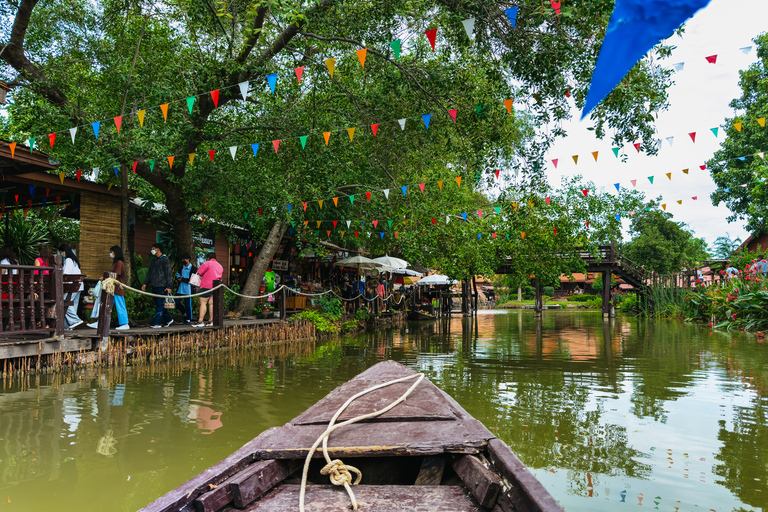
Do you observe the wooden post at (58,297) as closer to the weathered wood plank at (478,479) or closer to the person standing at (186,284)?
the person standing at (186,284)

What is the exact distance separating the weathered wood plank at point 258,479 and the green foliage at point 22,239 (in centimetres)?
1025

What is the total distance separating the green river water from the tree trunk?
153 inches

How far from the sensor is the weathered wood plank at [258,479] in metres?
2.20

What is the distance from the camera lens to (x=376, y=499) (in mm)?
2311

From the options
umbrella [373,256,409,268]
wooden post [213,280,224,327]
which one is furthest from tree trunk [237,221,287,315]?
umbrella [373,256,409,268]

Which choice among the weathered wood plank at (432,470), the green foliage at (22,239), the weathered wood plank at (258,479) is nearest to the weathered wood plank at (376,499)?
the weathered wood plank at (258,479)

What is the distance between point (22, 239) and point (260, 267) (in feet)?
17.3

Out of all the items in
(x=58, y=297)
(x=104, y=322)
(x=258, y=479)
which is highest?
(x=58, y=297)

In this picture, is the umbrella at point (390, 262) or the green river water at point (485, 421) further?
the umbrella at point (390, 262)

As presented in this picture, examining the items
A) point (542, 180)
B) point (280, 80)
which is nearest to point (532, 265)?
point (542, 180)

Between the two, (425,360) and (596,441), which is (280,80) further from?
(596,441)

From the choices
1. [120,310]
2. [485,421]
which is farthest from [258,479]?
[120,310]

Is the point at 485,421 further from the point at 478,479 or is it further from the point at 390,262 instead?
the point at 390,262

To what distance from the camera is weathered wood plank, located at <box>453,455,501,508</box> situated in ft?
7.07
